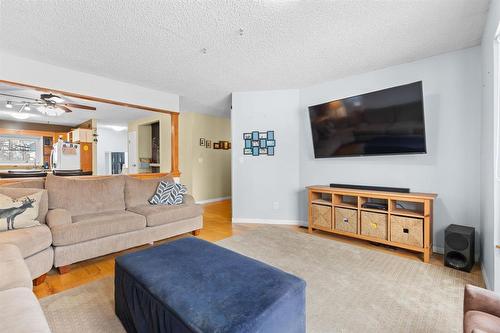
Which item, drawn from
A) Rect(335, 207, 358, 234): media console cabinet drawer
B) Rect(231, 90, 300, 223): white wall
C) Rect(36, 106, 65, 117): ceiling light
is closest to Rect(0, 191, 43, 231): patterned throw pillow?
Rect(36, 106, 65, 117): ceiling light

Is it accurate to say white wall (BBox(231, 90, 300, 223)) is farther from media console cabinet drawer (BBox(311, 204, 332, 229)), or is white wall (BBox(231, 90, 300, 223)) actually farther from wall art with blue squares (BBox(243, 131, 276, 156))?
media console cabinet drawer (BBox(311, 204, 332, 229))

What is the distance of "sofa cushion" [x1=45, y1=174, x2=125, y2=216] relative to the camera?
107 inches

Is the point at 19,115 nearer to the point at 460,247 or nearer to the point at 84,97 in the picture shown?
the point at 84,97

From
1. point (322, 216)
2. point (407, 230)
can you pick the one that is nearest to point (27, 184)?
point (322, 216)

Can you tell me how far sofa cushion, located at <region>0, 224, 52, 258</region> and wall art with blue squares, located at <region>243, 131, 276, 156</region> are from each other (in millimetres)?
2963

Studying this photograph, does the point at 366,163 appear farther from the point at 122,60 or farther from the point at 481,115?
the point at 122,60

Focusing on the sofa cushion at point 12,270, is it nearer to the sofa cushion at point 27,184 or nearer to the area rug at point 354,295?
the area rug at point 354,295

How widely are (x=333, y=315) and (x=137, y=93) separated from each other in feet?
13.4

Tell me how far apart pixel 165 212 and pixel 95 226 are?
80 cm

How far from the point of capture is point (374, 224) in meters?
2.90

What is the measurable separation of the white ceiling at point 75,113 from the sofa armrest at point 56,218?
69.5 inches

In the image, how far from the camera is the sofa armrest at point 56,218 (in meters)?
2.29

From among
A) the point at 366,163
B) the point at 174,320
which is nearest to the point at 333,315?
the point at 174,320

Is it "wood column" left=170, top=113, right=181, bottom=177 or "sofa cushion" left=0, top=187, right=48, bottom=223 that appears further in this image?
"wood column" left=170, top=113, right=181, bottom=177
